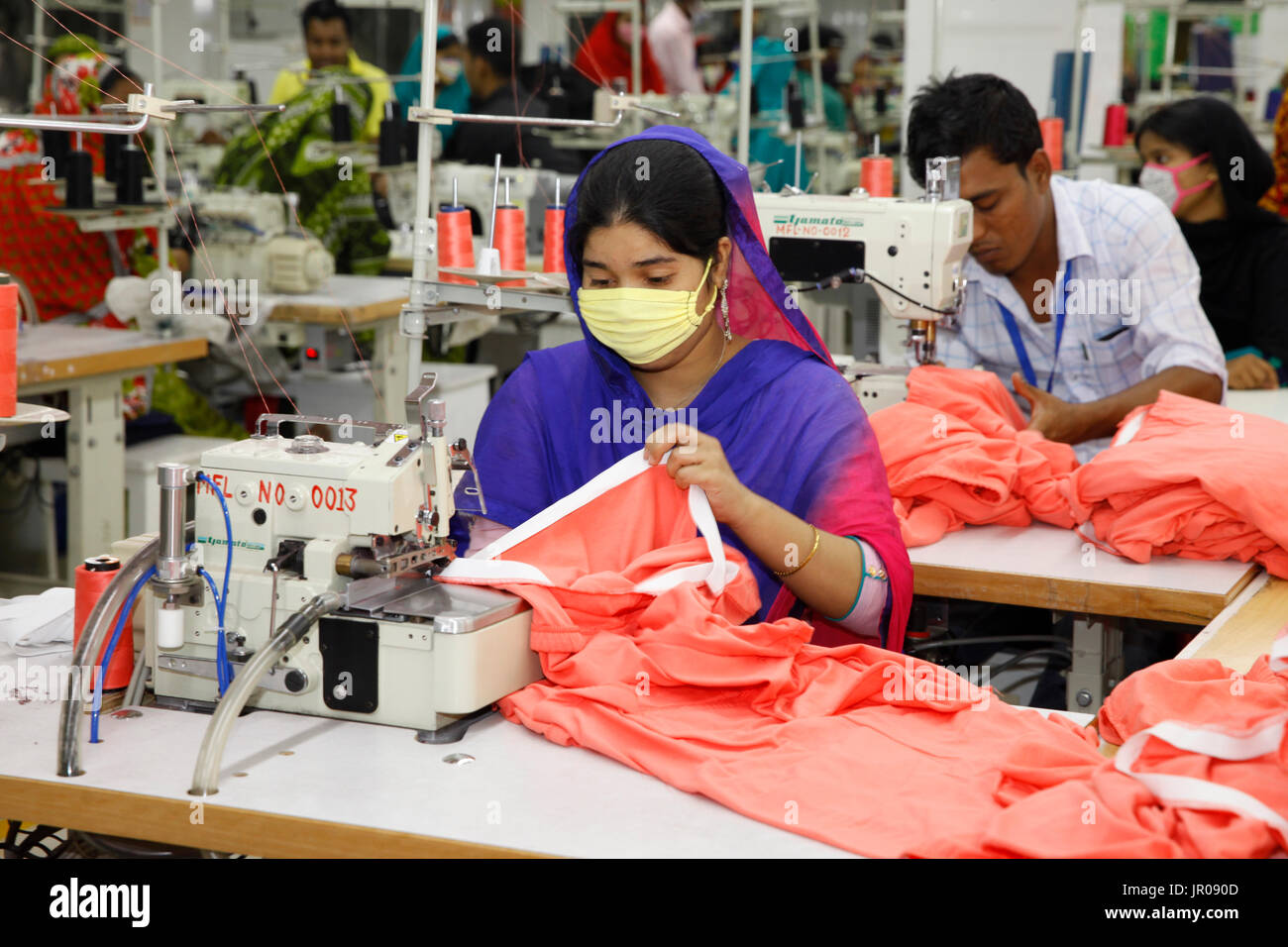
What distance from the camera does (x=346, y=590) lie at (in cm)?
176

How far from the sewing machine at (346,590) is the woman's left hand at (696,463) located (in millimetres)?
269

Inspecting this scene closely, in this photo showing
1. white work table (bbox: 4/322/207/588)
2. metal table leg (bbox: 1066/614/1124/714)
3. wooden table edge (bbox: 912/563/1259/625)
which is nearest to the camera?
wooden table edge (bbox: 912/563/1259/625)

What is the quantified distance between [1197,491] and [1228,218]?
6.91 ft

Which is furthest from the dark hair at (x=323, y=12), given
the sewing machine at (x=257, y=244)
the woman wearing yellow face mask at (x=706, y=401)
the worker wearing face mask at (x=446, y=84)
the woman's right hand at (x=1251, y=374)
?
the woman wearing yellow face mask at (x=706, y=401)

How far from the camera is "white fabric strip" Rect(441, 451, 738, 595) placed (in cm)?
182

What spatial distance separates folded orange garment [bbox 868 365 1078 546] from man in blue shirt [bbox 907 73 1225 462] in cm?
40

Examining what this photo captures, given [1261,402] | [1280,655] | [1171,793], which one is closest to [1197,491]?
[1280,655]

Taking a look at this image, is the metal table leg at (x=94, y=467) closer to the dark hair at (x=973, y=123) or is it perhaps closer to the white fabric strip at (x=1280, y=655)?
the dark hair at (x=973, y=123)

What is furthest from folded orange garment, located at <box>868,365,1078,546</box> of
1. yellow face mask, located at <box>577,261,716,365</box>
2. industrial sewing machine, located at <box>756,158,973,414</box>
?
yellow face mask, located at <box>577,261,716,365</box>

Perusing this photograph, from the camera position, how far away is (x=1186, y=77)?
27.5ft

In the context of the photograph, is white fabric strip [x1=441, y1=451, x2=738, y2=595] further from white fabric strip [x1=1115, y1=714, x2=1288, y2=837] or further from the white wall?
the white wall

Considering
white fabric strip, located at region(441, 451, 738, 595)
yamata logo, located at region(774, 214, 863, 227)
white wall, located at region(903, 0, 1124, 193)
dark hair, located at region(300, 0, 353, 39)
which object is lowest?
white fabric strip, located at region(441, 451, 738, 595)

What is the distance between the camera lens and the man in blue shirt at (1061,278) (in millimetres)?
3344
